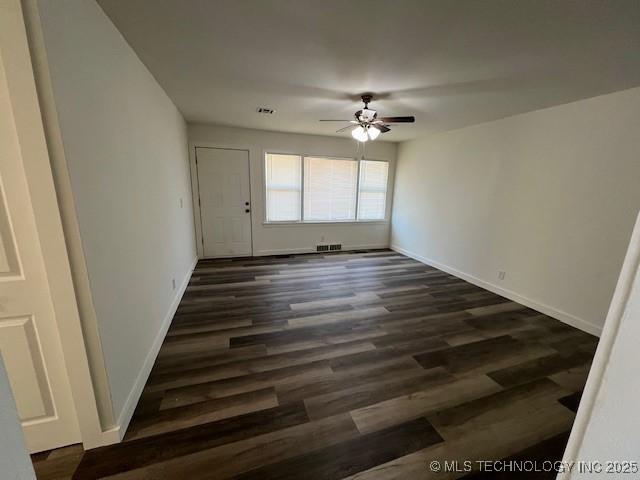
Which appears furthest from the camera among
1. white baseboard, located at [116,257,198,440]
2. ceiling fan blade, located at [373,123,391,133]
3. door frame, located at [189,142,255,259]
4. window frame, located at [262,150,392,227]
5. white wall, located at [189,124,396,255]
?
window frame, located at [262,150,392,227]

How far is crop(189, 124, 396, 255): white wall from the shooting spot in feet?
14.2

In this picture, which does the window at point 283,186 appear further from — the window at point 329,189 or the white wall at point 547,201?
the white wall at point 547,201

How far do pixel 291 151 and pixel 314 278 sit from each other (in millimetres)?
2472

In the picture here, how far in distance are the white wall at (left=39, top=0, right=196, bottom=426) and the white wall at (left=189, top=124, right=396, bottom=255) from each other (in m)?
1.81

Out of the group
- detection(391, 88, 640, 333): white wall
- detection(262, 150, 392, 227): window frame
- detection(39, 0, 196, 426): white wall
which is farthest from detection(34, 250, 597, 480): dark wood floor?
detection(262, 150, 392, 227): window frame

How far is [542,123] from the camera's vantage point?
2.88 metres

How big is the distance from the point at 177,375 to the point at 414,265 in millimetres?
4013

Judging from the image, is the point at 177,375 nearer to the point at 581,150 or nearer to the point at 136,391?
the point at 136,391

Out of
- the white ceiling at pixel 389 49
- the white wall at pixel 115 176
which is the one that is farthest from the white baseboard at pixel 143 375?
the white ceiling at pixel 389 49

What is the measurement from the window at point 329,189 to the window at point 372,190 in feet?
0.56

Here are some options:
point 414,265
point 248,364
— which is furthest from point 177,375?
point 414,265

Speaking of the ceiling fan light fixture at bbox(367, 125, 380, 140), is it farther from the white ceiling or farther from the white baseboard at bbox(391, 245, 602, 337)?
the white baseboard at bbox(391, 245, 602, 337)

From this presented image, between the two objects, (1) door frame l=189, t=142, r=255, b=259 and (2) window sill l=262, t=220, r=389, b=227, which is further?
(2) window sill l=262, t=220, r=389, b=227

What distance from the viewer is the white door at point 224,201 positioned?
171 inches
